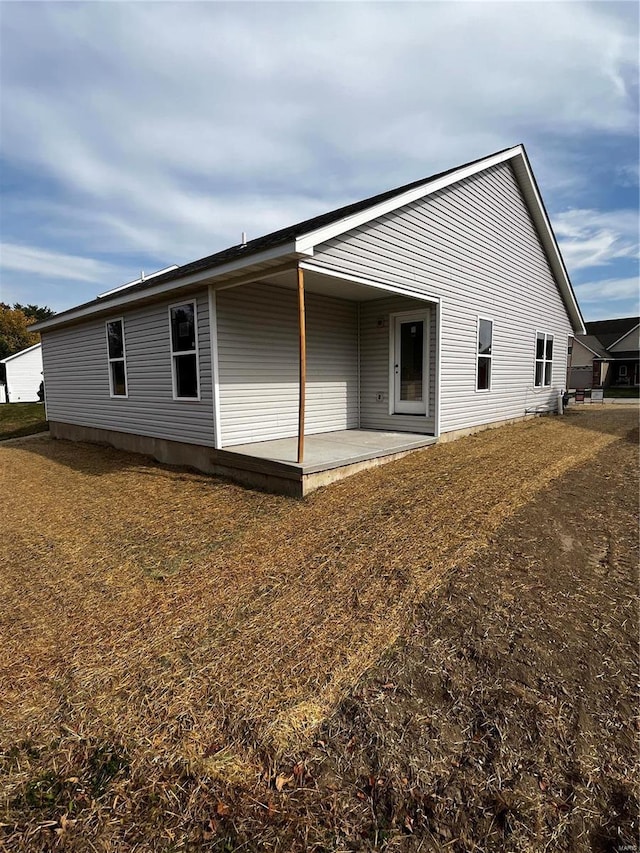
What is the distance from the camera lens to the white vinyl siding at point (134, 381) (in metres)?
7.12

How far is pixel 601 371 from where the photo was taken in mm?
34594

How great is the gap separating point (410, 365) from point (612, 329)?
1533 inches

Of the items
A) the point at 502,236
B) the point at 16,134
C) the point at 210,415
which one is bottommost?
the point at 210,415

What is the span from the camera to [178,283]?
675 cm

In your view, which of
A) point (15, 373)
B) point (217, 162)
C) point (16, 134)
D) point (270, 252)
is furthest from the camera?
point (15, 373)

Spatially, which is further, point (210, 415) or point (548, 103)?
point (548, 103)

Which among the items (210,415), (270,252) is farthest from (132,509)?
(270,252)

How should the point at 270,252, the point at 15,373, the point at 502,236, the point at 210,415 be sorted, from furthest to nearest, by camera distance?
the point at 15,373, the point at 502,236, the point at 210,415, the point at 270,252

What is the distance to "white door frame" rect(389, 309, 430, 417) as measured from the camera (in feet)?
27.4

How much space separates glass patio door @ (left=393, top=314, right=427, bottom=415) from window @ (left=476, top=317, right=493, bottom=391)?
177cm

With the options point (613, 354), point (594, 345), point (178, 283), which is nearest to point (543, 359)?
point (178, 283)

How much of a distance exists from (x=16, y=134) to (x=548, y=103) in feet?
35.3

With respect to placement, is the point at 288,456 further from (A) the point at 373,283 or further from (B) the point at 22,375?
(B) the point at 22,375

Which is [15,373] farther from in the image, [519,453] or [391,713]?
[391,713]
